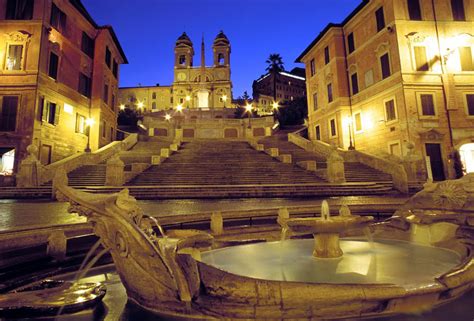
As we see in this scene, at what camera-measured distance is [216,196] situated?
1313cm

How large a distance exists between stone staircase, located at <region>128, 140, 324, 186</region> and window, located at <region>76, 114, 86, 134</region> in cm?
1043

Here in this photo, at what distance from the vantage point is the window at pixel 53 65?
22.0m

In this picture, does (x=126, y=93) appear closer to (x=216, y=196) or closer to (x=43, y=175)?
(x=43, y=175)

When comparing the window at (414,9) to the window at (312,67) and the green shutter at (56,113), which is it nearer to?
the window at (312,67)

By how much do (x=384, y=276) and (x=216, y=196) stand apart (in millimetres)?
10423

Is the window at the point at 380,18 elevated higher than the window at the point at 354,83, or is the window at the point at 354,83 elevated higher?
the window at the point at 380,18

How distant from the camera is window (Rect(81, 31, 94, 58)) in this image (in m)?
26.7

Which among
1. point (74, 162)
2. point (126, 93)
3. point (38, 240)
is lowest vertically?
point (38, 240)

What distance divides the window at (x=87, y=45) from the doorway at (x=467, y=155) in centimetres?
3497

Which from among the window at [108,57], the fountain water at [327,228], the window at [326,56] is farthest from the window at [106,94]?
the fountain water at [327,228]

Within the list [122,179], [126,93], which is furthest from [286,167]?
[126,93]

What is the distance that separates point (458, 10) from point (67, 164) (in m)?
33.3

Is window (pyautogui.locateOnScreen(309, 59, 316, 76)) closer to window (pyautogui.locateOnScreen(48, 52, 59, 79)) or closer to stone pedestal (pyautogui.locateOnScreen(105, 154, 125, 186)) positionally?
stone pedestal (pyautogui.locateOnScreen(105, 154, 125, 186))

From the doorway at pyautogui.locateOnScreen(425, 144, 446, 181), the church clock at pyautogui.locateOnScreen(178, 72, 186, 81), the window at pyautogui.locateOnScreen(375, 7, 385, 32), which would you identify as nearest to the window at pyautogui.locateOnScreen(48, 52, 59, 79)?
the window at pyautogui.locateOnScreen(375, 7, 385, 32)
